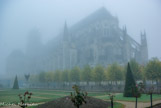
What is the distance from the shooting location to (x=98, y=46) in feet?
220

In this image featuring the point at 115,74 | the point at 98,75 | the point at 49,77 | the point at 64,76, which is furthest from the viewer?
the point at 49,77

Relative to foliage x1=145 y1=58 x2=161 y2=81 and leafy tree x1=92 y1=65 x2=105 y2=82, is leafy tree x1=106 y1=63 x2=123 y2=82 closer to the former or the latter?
leafy tree x1=92 y1=65 x2=105 y2=82

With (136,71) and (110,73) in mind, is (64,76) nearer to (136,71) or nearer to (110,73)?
(110,73)

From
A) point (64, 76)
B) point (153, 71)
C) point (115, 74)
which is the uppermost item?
point (153, 71)

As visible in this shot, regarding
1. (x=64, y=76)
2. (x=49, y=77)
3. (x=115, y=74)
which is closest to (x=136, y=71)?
(x=115, y=74)

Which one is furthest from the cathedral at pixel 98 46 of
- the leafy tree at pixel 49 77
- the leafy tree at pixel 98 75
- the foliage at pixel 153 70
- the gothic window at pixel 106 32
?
the foliage at pixel 153 70

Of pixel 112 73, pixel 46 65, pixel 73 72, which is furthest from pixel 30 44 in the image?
pixel 112 73

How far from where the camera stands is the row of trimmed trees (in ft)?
120

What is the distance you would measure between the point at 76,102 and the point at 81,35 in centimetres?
7397

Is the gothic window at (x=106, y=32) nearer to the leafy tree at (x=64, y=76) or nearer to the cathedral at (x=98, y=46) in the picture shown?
the cathedral at (x=98, y=46)

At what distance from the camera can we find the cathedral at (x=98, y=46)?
66125mm

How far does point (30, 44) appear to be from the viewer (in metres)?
104

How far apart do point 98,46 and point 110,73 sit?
25853 mm

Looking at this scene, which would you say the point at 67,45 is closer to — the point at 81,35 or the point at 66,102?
the point at 81,35
